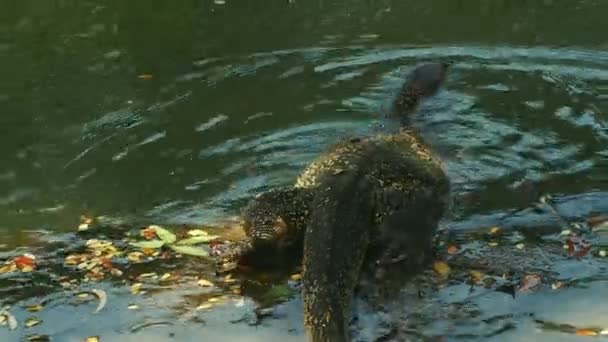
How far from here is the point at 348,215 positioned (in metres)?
6.26

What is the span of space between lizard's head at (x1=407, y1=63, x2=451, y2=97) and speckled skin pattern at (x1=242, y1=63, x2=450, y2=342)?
5.08ft

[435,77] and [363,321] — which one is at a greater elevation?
[435,77]

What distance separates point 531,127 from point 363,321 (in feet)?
11.8

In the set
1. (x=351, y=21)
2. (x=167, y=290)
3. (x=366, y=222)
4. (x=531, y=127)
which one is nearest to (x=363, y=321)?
(x=366, y=222)

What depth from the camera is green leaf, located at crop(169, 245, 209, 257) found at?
6.81m

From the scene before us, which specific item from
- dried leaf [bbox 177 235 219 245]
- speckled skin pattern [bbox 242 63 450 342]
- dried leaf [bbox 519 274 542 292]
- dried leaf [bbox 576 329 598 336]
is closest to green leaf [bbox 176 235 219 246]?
dried leaf [bbox 177 235 219 245]

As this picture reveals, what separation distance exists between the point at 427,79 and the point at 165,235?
341 centimetres

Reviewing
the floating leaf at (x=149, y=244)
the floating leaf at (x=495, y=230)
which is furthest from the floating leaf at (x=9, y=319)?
the floating leaf at (x=495, y=230)

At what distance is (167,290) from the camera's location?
20.7ft

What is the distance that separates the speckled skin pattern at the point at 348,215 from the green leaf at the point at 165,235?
1.88ft

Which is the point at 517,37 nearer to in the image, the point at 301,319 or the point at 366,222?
the point at 366,222

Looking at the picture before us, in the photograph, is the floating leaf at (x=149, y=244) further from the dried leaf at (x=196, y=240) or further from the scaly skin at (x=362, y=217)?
the scaly skin at (x=362, y=217)

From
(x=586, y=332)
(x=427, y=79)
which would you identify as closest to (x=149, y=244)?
(x=586, y=332)

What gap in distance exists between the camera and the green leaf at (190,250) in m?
6.81
